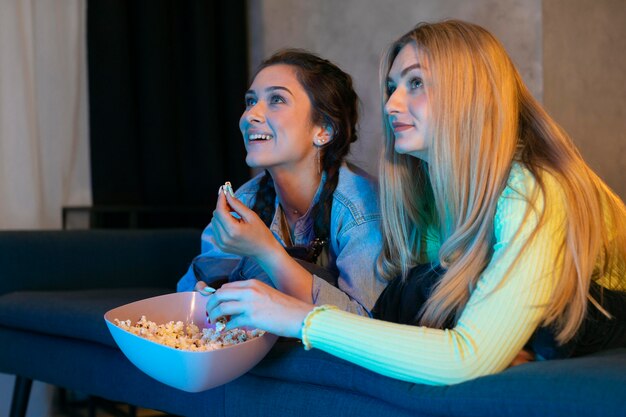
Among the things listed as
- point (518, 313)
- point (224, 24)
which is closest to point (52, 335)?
point (518, 313)

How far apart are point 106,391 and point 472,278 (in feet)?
3.13

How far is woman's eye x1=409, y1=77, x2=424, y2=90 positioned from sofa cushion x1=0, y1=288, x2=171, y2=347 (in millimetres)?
874

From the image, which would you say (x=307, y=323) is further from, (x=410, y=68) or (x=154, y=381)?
(x=154, y=381)

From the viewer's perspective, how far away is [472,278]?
1.27 m

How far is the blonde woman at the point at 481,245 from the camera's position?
3.79 ft

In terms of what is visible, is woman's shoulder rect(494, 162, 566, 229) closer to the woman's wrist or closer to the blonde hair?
the blonde hair

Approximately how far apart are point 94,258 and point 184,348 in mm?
1268

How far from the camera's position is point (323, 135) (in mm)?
1894

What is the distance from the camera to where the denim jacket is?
162 cm

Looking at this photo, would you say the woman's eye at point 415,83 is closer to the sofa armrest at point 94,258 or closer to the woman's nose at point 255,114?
the woman's nose at point 255,114

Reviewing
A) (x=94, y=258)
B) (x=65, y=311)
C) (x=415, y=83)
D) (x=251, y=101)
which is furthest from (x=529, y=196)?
(x=94, y=258)

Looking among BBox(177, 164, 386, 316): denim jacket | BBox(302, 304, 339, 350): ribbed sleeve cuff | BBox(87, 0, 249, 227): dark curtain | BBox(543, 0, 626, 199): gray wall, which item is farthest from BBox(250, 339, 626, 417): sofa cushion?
BBox(87, 0, 249, 227): dark curtain

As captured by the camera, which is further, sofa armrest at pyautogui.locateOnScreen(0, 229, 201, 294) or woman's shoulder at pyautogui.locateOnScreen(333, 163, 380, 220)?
sofa armrest at pyautogui.locateOnScreen(0, 229, 201, 294)

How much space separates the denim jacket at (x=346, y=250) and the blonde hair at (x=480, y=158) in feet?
0.84
